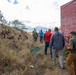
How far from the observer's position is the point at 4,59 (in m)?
7.64

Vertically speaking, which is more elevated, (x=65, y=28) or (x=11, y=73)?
(x=65, y=28)

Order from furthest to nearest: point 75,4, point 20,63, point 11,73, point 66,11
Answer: point 66,11
point 75,4
point 20,63
point 11,73

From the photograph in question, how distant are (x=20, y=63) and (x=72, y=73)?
215 cm

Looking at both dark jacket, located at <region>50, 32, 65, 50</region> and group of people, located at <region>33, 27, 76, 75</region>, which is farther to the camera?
dark jacket, located at <region>50, 32, 65, 50</region>

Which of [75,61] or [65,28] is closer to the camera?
[75,61]

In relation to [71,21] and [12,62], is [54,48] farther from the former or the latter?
[71,21]

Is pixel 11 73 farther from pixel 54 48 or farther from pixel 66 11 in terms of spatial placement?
pixel 66 11

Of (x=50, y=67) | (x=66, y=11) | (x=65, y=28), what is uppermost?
(x=66, y=11)

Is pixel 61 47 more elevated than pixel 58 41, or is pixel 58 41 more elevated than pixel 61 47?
pixel 58 41

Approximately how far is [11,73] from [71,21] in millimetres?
5407

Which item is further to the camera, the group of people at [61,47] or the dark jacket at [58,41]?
the dark jacket at [58,41]

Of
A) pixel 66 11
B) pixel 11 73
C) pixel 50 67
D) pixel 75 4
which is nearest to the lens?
pixel 11 73

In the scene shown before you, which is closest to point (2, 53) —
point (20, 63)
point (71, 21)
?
point (20, 63)

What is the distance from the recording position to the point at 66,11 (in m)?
11.6
